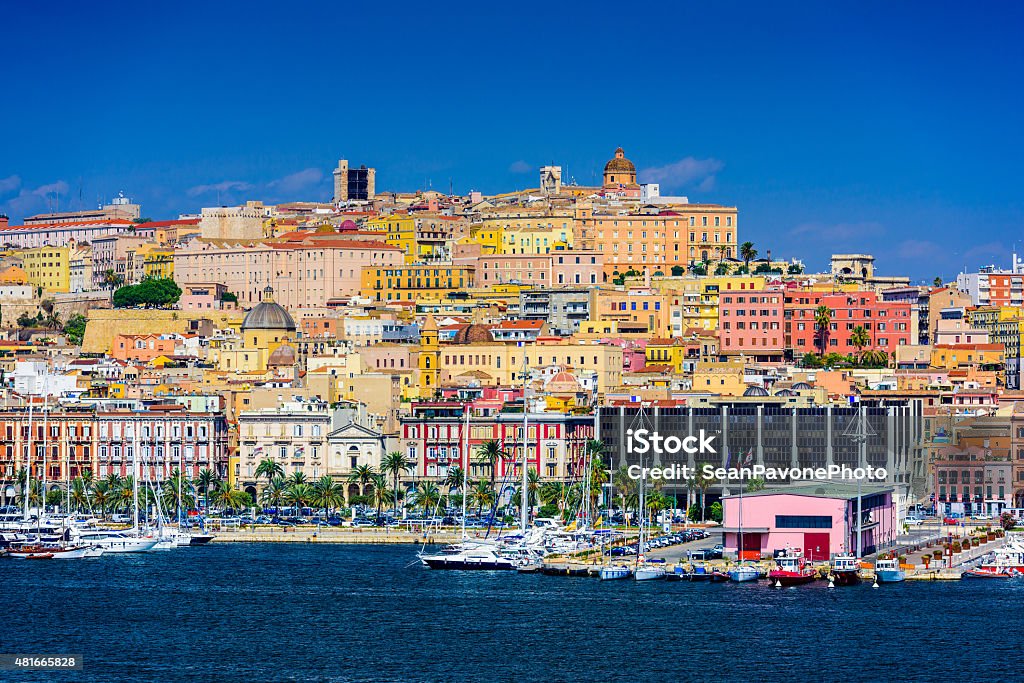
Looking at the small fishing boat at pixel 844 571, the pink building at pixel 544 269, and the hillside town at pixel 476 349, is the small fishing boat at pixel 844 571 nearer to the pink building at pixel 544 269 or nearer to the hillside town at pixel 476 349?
the hillside town at pixel 476 349

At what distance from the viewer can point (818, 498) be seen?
7288 centimetres

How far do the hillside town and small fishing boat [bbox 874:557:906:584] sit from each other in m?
13.8

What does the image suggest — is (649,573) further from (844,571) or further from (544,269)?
(544,269)

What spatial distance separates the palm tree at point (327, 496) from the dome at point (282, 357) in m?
19.5

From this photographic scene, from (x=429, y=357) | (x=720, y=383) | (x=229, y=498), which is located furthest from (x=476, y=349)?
(x=229, y=498)

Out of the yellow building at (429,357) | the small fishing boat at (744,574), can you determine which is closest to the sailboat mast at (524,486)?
the small fishing boat at (744,574)

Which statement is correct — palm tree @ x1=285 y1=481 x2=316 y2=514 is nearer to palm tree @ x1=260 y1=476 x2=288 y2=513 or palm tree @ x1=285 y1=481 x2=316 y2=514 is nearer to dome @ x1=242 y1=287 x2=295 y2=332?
palm tree @ x1=260 y1=476 x2=288 y2=513

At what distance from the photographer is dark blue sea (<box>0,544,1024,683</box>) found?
182 feet

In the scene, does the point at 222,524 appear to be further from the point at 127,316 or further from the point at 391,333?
the point at 127,316

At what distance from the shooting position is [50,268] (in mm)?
150375

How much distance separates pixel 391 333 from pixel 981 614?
184 feet

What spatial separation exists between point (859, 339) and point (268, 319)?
2645 cm

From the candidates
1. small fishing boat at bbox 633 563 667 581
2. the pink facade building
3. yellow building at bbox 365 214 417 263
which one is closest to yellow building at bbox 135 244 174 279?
yellow building at bbox 365 214 417 263

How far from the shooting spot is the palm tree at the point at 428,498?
86562 mm
